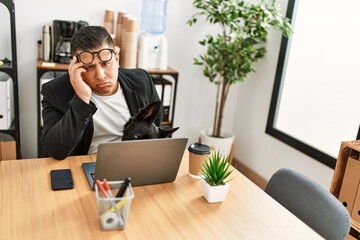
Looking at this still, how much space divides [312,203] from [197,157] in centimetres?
46

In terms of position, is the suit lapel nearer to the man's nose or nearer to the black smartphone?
the man's nose

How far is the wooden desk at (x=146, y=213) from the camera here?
3.11ft

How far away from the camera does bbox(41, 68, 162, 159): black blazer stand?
134cm

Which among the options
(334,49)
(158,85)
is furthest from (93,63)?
(334,49)

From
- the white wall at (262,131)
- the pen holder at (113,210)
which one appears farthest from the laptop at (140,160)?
the white wall at (262,131)

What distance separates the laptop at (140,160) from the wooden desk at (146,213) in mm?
44

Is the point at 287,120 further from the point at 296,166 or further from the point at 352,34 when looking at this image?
the point at 352,34

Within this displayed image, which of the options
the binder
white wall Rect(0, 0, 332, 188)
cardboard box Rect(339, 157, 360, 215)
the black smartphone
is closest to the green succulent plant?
the black smartphone

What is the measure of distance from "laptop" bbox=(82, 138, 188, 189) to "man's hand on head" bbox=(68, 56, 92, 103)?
32 centimetres

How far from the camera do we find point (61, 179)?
120 cm

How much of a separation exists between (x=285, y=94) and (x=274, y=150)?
482 mm

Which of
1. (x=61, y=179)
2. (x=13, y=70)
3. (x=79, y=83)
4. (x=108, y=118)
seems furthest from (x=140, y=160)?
(x=13, y=70)

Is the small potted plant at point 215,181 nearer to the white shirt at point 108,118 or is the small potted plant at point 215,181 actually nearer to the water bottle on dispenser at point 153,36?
the white shirt at point 108,118

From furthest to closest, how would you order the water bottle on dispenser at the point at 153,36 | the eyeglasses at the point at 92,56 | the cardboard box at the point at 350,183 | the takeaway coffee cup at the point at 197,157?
the water bottle on dispenser at the point at 153,36 < the cardboard box at the point at 350,183 < the eyeglasses at the point at 92,56 < the takeaway coffee cup at the point at 197,157
